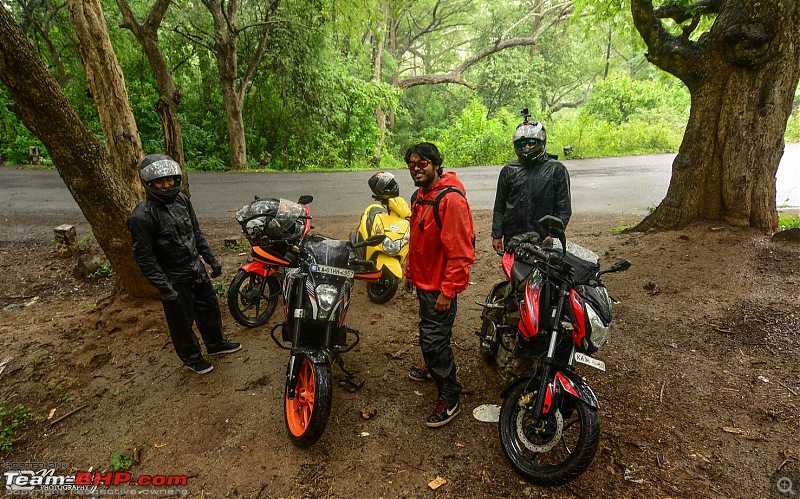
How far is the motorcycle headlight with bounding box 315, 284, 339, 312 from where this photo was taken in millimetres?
2793

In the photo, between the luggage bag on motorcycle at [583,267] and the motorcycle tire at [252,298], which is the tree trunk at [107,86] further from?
the luggage bag on motorcycle at [583,267]

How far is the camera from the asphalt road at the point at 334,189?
9211mm

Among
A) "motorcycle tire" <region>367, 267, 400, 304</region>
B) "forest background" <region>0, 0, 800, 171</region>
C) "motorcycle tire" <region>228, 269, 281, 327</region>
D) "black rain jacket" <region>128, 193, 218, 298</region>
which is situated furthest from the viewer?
"forest background" <region>0, 0, 800, 171</region>

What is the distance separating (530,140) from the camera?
3.59m

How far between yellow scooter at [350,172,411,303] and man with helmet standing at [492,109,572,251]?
4.06ft

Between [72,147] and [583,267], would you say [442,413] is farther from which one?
[72,147]

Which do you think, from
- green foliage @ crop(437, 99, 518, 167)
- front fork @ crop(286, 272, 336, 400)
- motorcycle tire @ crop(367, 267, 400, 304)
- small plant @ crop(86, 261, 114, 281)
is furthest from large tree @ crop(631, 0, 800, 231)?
green foliage @ crop(437, 99, 518, 167)

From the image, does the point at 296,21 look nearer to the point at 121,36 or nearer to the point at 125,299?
the point at 121,36

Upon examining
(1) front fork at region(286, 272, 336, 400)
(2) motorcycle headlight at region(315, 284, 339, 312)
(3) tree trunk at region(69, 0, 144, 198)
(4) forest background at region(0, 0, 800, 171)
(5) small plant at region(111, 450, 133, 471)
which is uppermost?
(4) forest background at region(0, 0, 800, 171)

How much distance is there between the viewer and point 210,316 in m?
3.72

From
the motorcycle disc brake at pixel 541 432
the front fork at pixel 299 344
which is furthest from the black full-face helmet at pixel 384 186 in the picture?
the motorcycle disc brake at pixel 541 432

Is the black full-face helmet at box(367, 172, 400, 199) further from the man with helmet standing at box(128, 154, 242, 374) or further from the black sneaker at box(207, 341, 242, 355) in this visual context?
the black sneaker at box(207, 341, 242, 355)

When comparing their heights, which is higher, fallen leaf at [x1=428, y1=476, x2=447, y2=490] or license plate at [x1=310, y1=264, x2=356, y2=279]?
license plate at [x1=310, y1=264, x2=356, y2=279]

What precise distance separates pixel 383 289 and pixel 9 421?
3.41 metres
